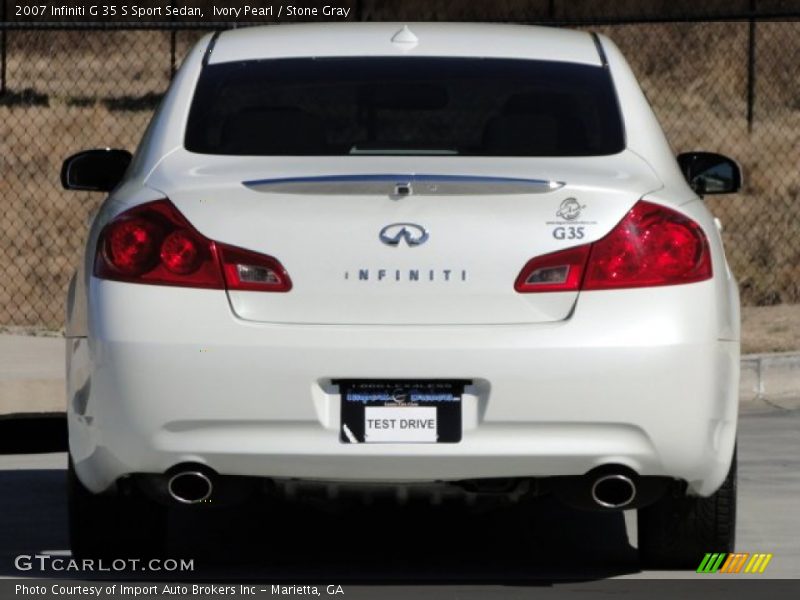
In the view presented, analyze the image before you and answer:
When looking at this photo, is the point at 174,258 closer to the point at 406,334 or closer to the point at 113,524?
the point at 406,334

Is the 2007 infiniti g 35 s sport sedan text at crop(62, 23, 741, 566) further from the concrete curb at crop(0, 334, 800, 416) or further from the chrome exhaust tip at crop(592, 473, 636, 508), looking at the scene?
the concrete curb at crop(0, 334, 800, 416)

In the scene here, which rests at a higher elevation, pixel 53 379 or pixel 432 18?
pixel 53 379

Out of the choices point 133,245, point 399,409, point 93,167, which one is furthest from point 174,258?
point 93,167

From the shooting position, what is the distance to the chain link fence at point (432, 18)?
1905cm

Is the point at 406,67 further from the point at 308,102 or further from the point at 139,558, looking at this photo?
the point at 308,102

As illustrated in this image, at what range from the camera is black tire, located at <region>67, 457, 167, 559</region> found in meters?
6.57

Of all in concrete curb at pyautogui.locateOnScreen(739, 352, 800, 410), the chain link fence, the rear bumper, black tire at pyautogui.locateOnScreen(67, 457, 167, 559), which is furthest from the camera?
the chain link fence

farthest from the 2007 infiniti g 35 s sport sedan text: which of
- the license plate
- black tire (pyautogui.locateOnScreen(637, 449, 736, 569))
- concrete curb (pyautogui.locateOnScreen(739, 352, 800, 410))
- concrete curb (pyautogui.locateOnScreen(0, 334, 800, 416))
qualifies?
concrete curb (pyautogui.locateOnScreen(739, 352, 800, 410))

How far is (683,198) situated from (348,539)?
180cm

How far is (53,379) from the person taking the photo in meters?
11.3

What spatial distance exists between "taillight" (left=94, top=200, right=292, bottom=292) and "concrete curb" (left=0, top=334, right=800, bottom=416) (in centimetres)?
518

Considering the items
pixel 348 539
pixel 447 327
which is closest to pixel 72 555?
pixel 348 539

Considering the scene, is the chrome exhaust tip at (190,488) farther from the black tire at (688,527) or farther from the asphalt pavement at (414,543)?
the black tire at (688,527)

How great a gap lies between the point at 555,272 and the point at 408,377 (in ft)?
1.56
